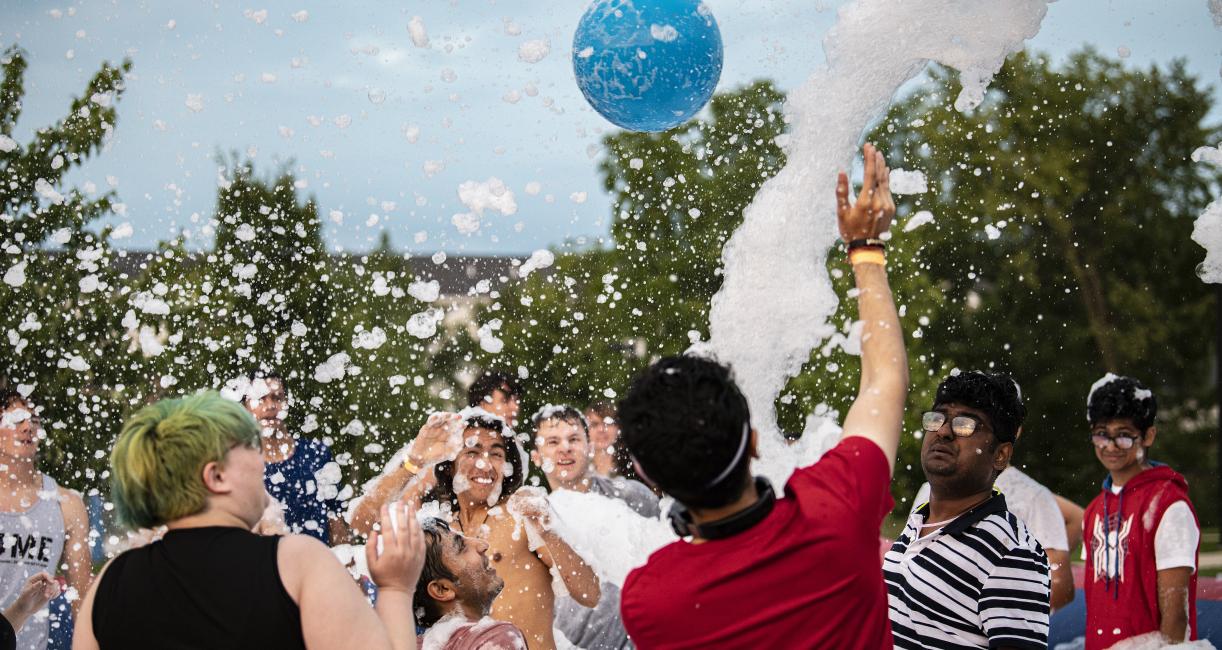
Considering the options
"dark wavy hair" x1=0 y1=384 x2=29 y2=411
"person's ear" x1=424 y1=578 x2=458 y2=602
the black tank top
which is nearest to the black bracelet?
the black tank top

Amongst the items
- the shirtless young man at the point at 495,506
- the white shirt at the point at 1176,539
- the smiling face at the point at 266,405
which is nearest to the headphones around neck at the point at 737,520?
the shirtless young man at the point at 495,506

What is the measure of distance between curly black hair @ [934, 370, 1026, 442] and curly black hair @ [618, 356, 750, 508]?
1417 millimetres

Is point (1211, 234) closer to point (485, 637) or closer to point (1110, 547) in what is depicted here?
point (1110, 547)

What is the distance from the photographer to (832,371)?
11.7 m

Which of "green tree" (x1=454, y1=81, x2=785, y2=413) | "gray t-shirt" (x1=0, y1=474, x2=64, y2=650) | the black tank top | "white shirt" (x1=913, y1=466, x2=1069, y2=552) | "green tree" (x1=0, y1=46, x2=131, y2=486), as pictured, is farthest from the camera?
"green tree" (x1=454, y1=81, x2=785, y2=413)

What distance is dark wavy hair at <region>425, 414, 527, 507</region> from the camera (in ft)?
14.0

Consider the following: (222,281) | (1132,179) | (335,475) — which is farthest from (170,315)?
(1132,179)

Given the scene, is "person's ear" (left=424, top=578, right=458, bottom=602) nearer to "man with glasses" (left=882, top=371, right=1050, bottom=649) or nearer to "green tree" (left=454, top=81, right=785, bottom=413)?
"man with glasses" (left=882, top=371, right=1050, bottom=649)

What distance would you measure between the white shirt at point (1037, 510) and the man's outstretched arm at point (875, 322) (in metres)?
3.02

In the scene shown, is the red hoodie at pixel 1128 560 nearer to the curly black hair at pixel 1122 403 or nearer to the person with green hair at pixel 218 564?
the curly black hair at pixel 1122 403

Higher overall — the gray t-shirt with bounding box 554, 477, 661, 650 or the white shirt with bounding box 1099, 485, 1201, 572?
the white shirt with bounding box 1099, 485, 1201, 572

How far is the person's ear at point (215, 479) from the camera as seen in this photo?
2.31 meters

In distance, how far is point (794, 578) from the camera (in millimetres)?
2008

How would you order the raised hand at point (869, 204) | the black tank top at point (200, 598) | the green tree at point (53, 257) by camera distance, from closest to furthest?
the black tank top at point (200, 598), the raised hand at point (869, 204), the green tree at point (53, 257)
